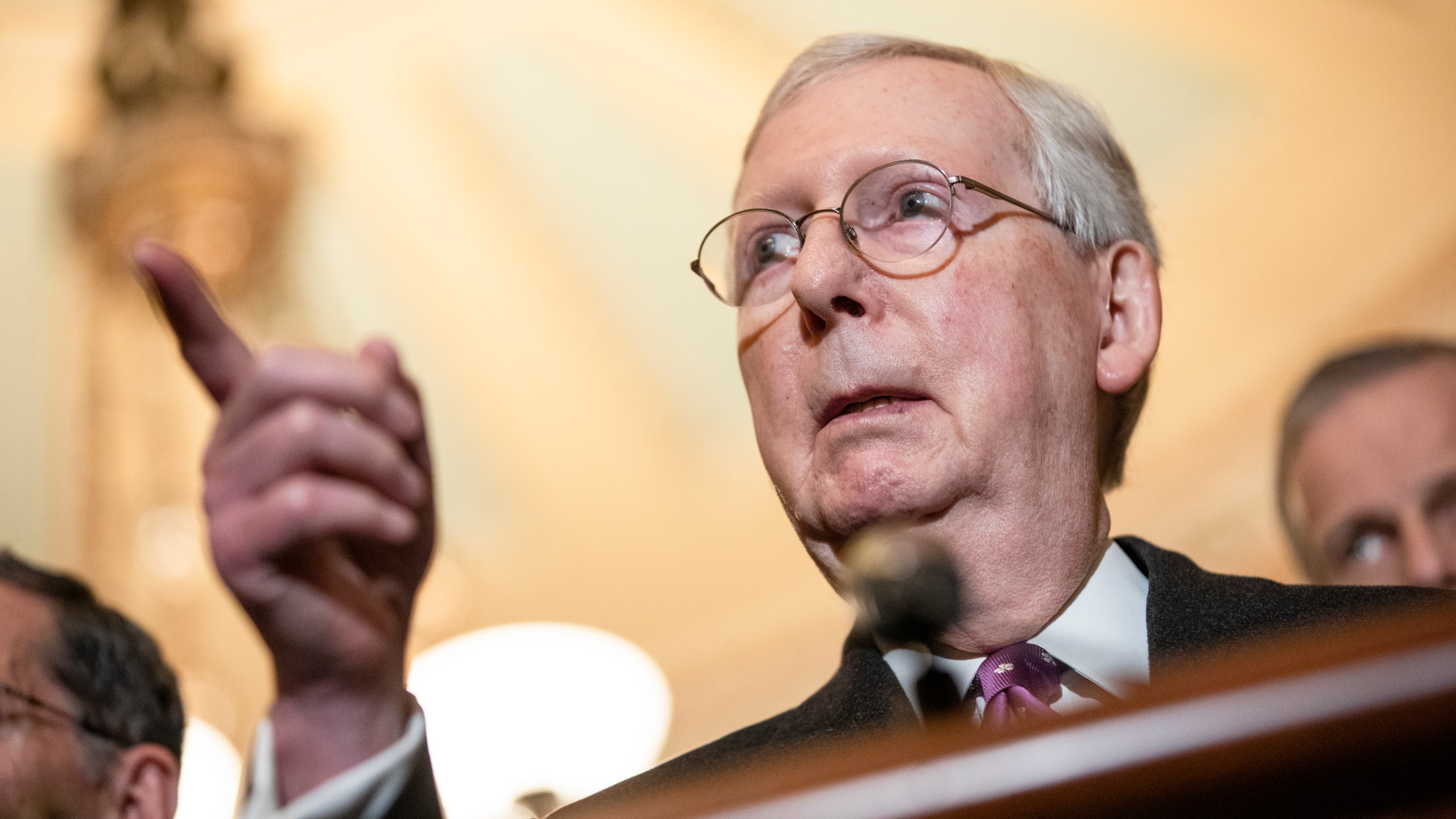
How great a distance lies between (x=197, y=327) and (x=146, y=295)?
6.09m

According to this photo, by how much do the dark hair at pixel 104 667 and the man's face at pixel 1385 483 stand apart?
6.12ft

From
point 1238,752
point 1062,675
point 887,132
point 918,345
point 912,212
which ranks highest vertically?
point 887,132

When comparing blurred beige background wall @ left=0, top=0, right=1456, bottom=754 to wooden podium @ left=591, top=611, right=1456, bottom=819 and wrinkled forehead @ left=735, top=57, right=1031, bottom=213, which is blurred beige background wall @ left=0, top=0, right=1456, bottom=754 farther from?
wooden podium @ left=591, top=611, right=1456, bottom=819

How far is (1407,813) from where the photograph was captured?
73 centimetres

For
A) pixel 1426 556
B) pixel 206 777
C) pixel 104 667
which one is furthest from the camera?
pixel 206 777

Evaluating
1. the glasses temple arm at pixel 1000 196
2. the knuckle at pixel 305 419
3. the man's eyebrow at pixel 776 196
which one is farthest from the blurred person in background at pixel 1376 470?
the knuckle at pixel 305 419

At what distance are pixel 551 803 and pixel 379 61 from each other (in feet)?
20.6

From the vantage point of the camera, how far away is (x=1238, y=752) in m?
0.72

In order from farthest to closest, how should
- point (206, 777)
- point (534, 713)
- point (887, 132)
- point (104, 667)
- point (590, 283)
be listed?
point (590, 283)
point (206, 777)
point (534, 713)
point (104, 667)
point (887, 132)

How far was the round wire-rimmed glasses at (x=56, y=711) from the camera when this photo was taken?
184cm

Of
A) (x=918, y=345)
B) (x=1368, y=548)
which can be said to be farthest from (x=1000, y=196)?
(x=1368, y=548)

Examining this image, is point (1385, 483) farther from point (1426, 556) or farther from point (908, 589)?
point (908, 589)

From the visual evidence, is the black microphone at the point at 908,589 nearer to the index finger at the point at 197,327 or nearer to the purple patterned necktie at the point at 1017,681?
the purple patterned necktie at the point at 1017,681

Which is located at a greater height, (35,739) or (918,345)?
(918,345)
